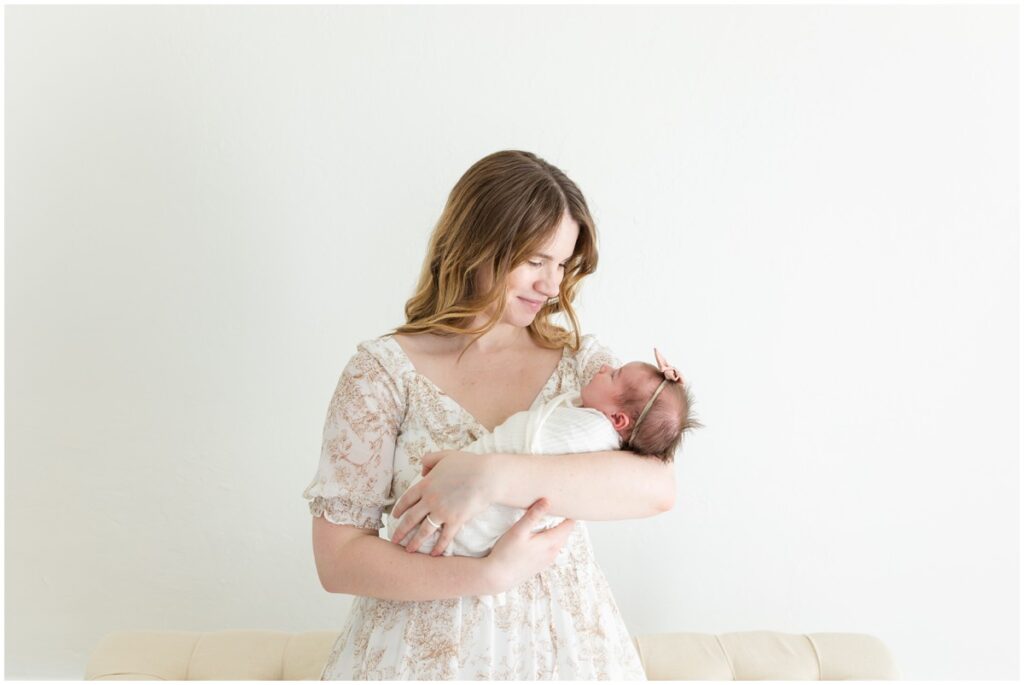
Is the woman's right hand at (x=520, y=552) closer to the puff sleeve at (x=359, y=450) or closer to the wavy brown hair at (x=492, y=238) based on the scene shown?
the puff sleeve at (x=359, y=450)

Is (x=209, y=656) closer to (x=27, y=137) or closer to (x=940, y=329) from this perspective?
(x=27, y=137)

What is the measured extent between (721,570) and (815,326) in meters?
0.72

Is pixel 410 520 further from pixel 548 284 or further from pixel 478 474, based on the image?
pixel 548 284

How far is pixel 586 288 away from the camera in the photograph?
248 centimetres

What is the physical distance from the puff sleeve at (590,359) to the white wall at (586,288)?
0.60 m

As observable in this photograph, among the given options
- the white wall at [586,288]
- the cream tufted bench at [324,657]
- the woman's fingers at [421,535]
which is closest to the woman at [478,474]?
the woman's fingers at [421,535]

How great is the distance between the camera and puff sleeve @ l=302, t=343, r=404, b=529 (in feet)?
5.56

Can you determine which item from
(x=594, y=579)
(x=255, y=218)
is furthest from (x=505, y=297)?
(x=255, y=218)

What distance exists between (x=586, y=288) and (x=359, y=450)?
3.17 feet

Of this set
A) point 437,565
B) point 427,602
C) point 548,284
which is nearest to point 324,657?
point 427,602

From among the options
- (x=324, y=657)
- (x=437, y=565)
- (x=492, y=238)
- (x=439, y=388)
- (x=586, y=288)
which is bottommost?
(x=324, y=657)

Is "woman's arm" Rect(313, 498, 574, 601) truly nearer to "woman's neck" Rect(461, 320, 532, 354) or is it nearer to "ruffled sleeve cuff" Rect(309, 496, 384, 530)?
"ruffled sleeve cuff" Rect(309, 496, 384, 530)

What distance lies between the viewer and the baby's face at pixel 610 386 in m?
1.68

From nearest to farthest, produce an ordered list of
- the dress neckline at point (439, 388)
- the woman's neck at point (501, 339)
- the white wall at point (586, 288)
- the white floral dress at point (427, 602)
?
the white floral dress at point (427, 602) < the dress neckline at point (439, 388) < the woman's neck at point (501, 339) < the white wall at point (586, 288)
